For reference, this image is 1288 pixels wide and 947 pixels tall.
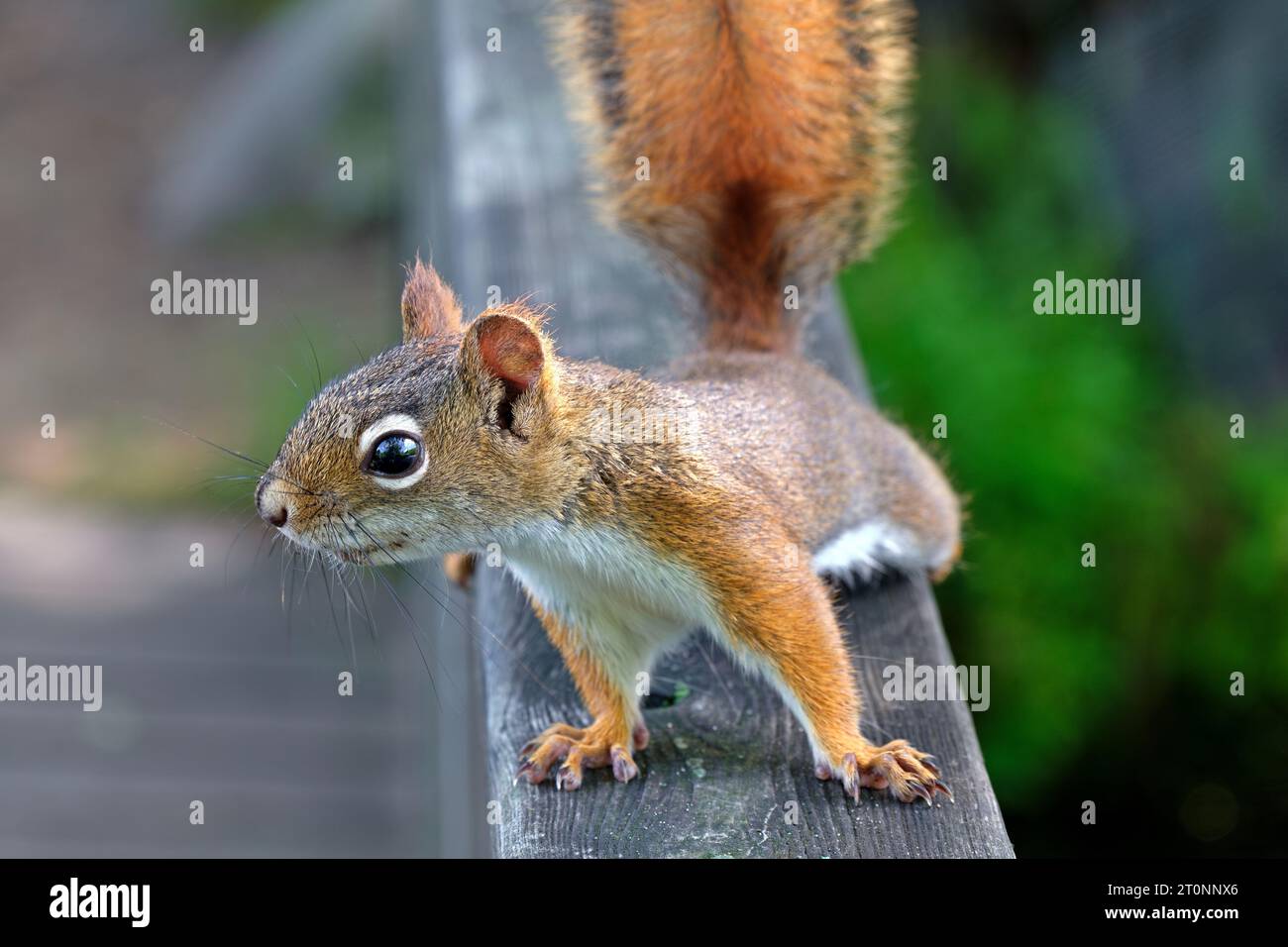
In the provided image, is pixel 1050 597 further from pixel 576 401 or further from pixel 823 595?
pixel 576 401

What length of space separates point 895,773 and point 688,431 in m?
0.51

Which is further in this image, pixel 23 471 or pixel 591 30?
pixel 23 471

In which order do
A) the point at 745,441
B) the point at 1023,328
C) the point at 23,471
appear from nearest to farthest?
1. the point at 745,441
2. the point at 1023,328
3. the point at 23,471

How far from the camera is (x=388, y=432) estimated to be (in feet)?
5.82

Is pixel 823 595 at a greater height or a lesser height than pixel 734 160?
lesser

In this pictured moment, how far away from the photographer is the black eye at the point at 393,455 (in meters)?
1.78

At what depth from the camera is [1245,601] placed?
3604mm

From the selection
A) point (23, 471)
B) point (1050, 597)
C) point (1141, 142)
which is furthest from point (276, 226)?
point (1050, 597)
